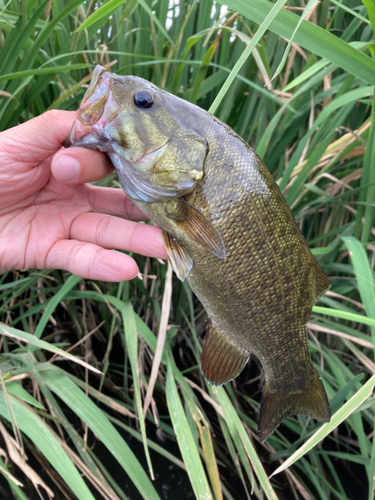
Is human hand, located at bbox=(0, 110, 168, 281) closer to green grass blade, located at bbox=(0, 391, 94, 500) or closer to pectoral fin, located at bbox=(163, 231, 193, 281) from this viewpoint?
pectoral fin, located at bbox=(163, 231, 193, 281)

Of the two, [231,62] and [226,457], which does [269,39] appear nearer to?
[231,62]

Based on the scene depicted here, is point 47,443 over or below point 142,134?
below

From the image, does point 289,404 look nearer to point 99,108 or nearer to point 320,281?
point 320,281

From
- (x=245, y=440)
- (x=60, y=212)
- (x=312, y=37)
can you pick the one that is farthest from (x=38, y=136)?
(x=245, y=440)

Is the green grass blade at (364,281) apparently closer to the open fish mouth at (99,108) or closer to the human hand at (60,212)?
the human hand at (60,212)

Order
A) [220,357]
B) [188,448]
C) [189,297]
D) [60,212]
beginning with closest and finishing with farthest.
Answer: [188,448]
[220,357]
[60,212]
[189,297]

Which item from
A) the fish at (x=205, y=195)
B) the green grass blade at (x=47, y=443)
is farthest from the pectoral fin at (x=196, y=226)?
the green grass blade at (x=47, y=443)
